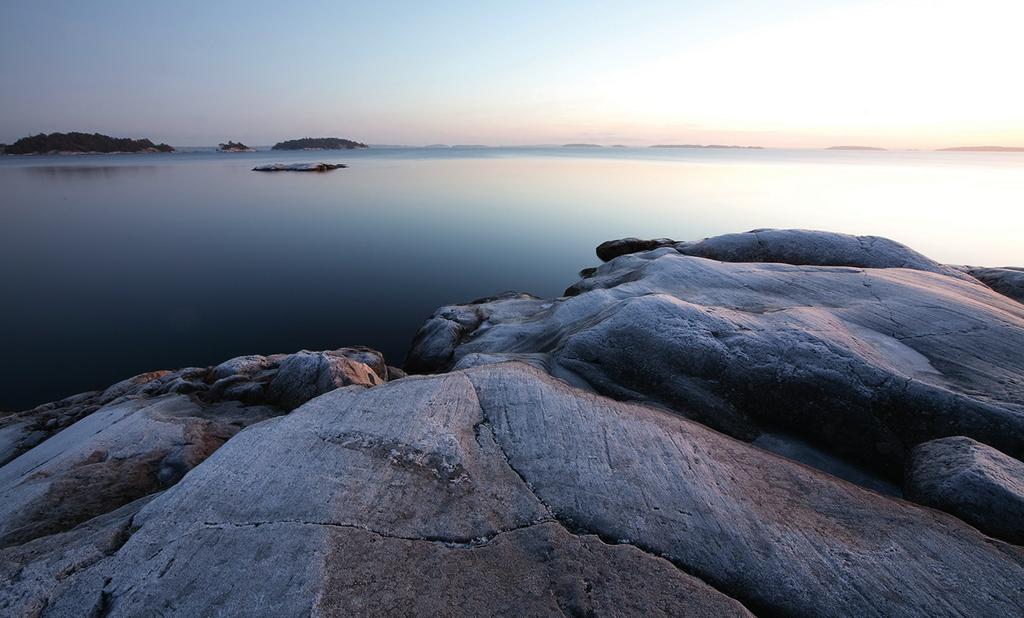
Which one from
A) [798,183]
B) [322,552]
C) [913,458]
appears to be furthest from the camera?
[798,183]

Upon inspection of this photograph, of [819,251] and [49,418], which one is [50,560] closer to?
[49,418]

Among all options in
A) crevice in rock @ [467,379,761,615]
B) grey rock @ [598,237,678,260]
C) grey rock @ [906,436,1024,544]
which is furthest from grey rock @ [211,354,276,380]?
grey rock @ [598,237,678,260]

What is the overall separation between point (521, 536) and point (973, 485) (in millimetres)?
6004

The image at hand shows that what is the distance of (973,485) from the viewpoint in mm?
5797

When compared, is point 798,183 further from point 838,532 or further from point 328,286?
point 838,532

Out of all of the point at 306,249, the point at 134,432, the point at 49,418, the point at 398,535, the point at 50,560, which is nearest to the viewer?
the point at 50,560

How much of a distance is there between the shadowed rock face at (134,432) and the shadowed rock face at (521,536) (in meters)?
1.87

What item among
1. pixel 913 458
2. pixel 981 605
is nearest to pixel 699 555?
pixel 981 605

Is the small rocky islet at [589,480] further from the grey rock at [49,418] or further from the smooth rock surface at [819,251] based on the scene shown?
the smooth rock surface at [819,251]

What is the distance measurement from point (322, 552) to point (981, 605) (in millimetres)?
6930

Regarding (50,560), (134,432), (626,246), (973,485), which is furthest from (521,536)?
(626,246)

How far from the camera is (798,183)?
87688 millimetres

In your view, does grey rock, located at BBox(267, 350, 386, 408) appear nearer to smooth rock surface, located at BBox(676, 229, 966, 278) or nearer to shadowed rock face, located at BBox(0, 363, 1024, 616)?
shadowed rock face, located at BBox(0, 363, 1024, 616)

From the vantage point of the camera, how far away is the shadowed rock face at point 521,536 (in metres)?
4.50
